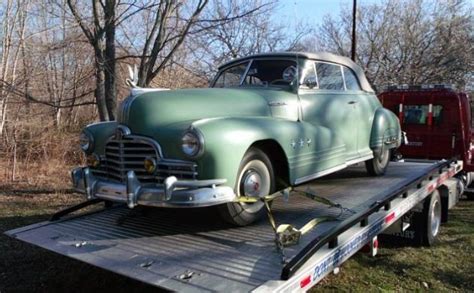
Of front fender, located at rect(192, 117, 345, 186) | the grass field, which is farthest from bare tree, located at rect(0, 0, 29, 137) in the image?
front fender, located at rect(192, 117, 345, 186)

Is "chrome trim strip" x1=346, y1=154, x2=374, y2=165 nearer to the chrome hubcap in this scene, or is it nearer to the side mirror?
the side mirror

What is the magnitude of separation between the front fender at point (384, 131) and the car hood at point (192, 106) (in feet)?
5.97

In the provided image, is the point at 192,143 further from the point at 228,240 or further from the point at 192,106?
the point at 228,240

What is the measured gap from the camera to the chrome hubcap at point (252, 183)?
3970 millimetres

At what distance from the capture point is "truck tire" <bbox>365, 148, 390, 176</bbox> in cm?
617

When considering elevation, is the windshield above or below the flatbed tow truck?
above

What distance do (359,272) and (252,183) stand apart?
6.07 feet

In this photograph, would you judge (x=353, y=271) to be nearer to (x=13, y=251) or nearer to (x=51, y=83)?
(x=13, y=251)

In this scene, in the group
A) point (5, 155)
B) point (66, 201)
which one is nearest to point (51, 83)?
point (5, 155)

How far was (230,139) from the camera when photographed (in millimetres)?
3699

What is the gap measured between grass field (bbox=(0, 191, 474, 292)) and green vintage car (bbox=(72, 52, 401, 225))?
108cm

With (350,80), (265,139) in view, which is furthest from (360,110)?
(265,139)

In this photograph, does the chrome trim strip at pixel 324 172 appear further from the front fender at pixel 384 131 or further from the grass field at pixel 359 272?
the grass field at pixel 359 272

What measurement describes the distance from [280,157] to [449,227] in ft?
13.4
